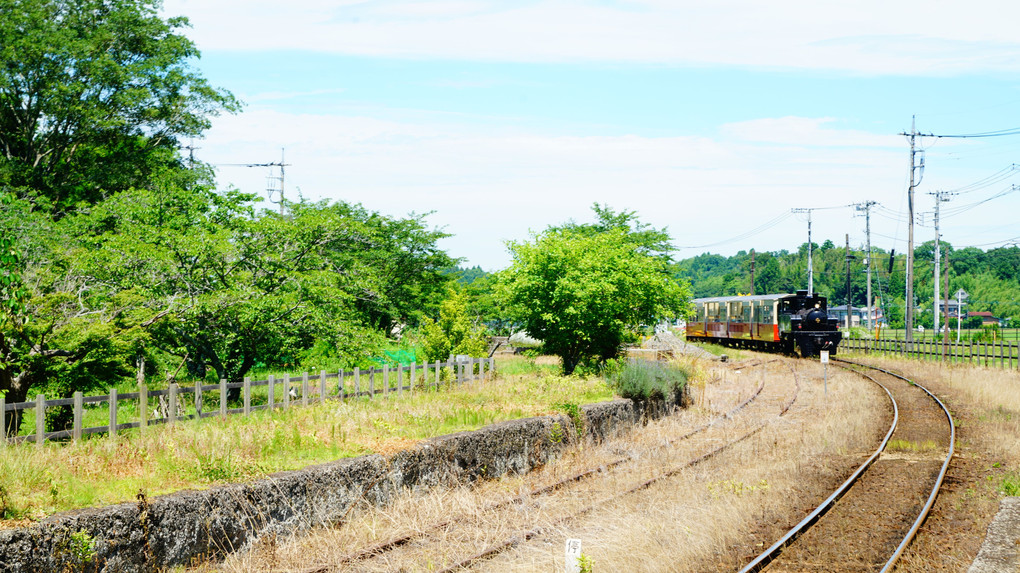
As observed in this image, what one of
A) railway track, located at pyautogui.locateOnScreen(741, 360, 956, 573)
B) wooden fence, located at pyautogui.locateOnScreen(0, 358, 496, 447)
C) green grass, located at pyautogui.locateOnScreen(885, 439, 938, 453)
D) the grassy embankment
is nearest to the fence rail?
railway track, located at pyautogui.locateOnScreen(741, 360, 956, 573)

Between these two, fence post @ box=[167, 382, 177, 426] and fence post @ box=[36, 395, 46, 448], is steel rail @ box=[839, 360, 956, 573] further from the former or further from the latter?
fence post @ box=[36, 395, 46, 448]

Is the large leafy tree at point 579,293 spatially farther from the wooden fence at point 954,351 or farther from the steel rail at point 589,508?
the wooden fence at point 954,351

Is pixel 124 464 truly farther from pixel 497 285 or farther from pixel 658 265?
pixel 658 265

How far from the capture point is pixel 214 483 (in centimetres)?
902

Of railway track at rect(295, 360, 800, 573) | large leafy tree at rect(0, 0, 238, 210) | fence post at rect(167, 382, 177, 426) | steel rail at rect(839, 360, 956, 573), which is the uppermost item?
large leafy tree at rect(0, 0, 238, 210)

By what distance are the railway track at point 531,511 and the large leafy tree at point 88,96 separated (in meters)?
26.1

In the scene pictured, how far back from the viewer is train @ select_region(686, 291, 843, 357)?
38594 millimetres

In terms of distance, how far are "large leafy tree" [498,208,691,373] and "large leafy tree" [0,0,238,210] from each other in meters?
19.5

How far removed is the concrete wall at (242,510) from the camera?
7.13 m

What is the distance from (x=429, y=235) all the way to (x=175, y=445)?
28.8 metres

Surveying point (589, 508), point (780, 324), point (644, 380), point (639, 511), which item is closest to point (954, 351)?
point (780, 324)

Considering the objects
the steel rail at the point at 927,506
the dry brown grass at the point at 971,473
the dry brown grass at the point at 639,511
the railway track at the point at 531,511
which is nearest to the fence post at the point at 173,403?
the dry brown grass at the point at 639,511

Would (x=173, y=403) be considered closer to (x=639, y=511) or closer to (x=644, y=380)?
(x=639, y=511)

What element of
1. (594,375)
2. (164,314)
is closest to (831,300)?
(594,375)
